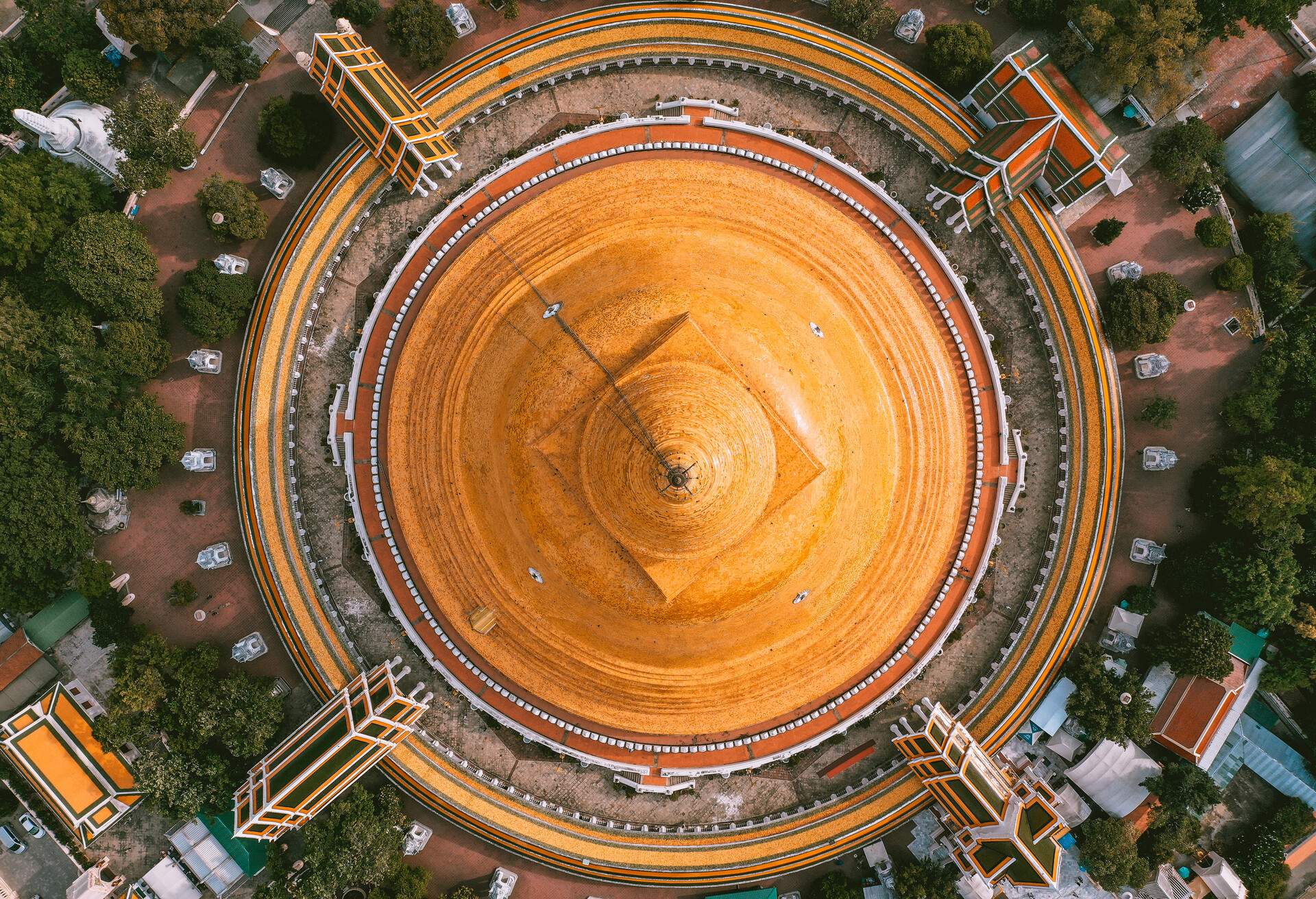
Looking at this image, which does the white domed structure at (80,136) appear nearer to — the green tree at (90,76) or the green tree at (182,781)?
the green tree at (90,76)

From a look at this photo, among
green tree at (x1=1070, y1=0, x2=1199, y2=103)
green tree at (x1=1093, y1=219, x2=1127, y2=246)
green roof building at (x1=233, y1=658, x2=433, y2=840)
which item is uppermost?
green tree at (x1=1070, y1=0, x2=1199, y2=103)

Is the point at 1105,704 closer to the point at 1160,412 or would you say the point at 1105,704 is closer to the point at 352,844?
the point at 1160,412

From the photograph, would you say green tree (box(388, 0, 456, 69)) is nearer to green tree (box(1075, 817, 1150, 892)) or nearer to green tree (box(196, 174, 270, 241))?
green tree (box(196, 174, 270, 241))

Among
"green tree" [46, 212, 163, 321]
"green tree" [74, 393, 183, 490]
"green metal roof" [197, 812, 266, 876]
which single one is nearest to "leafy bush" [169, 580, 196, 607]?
"green tree" [74, 393, 183, 490]

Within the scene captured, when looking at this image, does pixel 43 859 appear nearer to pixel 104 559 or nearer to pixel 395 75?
pixel 104 559

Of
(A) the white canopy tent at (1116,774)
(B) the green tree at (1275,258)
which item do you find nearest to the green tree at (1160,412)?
(B) the green tree at (1275,258)
